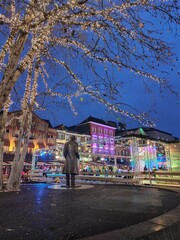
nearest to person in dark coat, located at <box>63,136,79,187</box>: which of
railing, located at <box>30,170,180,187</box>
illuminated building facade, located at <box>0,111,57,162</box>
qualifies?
railing, located at <box>30,170,180,187</box>

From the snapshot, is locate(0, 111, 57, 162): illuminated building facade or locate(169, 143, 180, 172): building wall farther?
locate(0, 111, 57, 162): illuminated building facade

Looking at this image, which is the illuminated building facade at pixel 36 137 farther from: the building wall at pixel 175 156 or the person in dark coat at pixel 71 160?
the person in dark coat at pixel 71 160

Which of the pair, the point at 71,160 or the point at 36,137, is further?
the point at 36,137

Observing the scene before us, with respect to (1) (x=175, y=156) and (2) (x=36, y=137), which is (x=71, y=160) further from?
(2) (x=36, y=137)

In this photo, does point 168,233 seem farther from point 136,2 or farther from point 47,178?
point 47,178

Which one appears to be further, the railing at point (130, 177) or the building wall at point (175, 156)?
the building wall at point (175, 156)

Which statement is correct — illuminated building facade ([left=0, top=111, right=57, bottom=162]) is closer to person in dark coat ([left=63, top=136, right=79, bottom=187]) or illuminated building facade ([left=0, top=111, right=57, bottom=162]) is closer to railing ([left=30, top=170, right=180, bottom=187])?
railing ([left=30, top=170, right=180, bottom=187])

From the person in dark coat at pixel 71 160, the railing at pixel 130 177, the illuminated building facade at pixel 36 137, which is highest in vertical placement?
the illuminated building facade at pixel 36 137

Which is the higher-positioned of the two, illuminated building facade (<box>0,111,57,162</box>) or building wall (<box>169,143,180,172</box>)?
illuminated building facade (<box>0,111,57,162</box>)

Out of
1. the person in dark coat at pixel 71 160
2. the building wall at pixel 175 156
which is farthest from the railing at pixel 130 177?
the building wall at pixel 175 156

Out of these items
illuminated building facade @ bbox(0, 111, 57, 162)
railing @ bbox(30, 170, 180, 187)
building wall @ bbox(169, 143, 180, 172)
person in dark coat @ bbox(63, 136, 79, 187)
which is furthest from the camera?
illuminated building facade @ bbox(0, 111, 57, 162)

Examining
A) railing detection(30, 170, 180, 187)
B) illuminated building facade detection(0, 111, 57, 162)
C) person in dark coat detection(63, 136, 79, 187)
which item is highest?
illuminated building facade detection(0, 111, 57, 162)

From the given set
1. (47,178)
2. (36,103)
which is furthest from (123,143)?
(36,103)

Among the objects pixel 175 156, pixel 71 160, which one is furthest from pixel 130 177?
pixel 175 156
